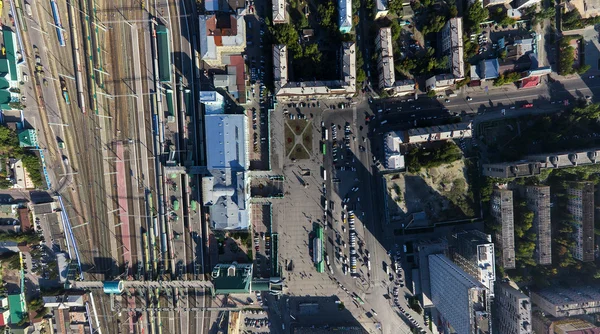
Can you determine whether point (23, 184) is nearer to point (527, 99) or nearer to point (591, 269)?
point (527, 99)

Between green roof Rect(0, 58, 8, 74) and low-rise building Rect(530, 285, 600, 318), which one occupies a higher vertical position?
green roof Rect(0, 58, 8, 74)

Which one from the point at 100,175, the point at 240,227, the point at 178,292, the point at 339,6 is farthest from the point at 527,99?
the point at 100,175

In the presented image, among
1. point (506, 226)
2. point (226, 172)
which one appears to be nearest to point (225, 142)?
point (226, 172)

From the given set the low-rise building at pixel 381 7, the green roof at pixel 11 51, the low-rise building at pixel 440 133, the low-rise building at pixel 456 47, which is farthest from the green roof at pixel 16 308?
the low-rise building at pixel 456 47

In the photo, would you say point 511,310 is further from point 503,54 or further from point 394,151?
point 503,54

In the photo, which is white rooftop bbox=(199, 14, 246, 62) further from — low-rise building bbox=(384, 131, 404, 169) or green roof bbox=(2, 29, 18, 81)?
green roof bbox=(2, 29, 18, 81)

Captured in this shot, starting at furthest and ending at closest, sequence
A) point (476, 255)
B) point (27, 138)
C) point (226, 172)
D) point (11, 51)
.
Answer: point (27, 138) < point (11, 51) < point (226, 172) < point (476, 255)

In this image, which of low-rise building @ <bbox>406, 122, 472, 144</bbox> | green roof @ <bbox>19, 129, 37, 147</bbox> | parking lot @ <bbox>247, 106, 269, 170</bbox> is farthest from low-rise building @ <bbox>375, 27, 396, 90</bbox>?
green roof @ <bbox>19, 129, 37, 147</bbox>
